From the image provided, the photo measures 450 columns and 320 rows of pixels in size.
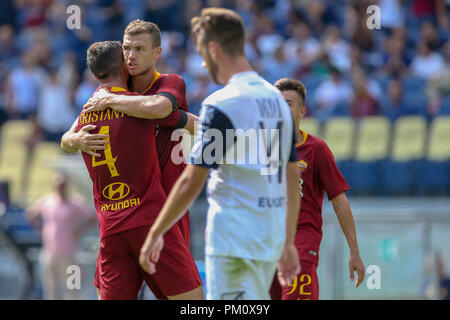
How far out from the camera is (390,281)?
10.3 meters

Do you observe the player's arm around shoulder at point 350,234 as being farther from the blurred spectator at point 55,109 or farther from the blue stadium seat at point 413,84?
the blurred spectator at point 55,109

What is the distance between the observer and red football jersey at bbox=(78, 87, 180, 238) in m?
5.46

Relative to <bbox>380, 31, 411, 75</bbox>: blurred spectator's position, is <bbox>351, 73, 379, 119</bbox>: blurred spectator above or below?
below

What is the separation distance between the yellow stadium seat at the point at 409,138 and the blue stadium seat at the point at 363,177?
19.8 inches

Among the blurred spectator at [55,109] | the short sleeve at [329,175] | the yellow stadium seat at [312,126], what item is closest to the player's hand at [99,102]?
the short sleeve at [329,175]

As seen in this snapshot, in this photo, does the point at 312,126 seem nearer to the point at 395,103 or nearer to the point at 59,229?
the point at 395,103

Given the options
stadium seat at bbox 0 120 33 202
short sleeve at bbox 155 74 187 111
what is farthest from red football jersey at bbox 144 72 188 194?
stadium seat at bbox 0 120 33 202

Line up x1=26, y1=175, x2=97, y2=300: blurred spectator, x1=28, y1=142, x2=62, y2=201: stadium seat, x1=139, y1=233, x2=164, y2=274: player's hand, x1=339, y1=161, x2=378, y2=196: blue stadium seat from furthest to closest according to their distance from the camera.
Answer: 1. x1=28, y1=142, x2=62, y2=201: stadium seat
2. x1=339, y1=161, x2=378, y2=196: blue stadium seat
3. x1=26, y1=175, x2=97, y2=300: blurred spectator
4. x1=139, y1=233, x2=164, y2=274: player's hand

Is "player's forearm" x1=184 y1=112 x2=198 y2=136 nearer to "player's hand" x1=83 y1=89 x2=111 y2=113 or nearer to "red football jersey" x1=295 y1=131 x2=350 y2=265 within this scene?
"player's hand" x1=83 y1=89 x2=111 y2=113

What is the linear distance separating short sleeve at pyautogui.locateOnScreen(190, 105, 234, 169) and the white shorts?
0.56 meters

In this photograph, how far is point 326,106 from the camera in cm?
1490

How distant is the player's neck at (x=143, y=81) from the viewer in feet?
19.1

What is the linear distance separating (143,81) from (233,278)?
1.91m
